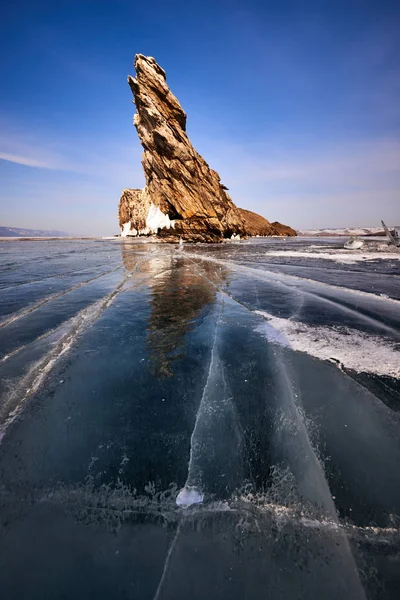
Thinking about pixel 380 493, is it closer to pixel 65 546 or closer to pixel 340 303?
pixel 65 546

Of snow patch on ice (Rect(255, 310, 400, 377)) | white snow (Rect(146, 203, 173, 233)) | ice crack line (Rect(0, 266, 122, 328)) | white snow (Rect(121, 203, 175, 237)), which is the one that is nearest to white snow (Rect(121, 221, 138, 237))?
white snow (Rect(121, 203, 175, 237))

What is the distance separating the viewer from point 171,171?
1443 inches

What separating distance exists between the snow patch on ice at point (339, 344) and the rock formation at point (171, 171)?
35403 millimetres

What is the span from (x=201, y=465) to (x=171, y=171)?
40.2 meters

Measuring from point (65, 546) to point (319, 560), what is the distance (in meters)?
1.13

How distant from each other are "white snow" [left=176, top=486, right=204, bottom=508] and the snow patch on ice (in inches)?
77.1

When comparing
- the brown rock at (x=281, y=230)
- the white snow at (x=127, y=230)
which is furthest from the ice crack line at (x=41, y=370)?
the brown rock at (x=281, y=230)

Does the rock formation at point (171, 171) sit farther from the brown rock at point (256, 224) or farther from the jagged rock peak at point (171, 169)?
the brown rock at point (256, 224)

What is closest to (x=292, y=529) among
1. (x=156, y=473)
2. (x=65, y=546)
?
(x=156, y=473)

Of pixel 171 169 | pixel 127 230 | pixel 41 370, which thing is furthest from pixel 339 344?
pixel 127 230

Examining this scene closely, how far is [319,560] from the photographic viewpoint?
3.73 ft

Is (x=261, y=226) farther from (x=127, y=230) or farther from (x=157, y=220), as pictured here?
(x=157, y=220)

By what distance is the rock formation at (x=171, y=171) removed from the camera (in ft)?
113

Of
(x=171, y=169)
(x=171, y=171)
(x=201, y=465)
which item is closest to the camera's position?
(x=201, y=465)
